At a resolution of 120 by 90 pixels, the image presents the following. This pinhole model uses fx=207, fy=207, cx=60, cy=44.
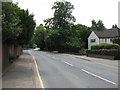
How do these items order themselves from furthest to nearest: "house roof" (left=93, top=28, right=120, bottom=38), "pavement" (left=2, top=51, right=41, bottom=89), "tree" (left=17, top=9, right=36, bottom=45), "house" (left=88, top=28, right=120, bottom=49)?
"house" (left=88, top=28, right=120, bottom=49)
"house roof" (left=93, top=28, right=120, bottom=38)
"tree" (left=17, top=9, right=36, bottom=45)
"pavement" (left=2, top=51, right=41, bottom=89)

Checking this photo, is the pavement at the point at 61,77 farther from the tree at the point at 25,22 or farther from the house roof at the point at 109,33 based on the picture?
the house roof at the point at 109,33

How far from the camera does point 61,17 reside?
71.9m

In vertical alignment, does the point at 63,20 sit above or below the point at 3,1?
above

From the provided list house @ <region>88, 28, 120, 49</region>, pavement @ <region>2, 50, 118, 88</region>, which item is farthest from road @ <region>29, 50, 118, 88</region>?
house @ <region>88, 28, 120, 49</region>

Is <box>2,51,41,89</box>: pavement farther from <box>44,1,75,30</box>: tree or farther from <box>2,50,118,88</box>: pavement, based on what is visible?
<box>44,1,75,30</box>: tree

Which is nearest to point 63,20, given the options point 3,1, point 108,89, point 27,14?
point 27,14

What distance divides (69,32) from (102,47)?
3236 cm

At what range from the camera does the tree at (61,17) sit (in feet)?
235

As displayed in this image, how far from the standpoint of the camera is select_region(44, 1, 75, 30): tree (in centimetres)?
7175

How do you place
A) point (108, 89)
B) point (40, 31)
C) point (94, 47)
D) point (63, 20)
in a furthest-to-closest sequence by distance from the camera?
point (40, 31) < point (63, 20) < point (94, 47) < point (108, 89)

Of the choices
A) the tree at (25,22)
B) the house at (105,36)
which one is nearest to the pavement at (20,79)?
the tree at (25,22)

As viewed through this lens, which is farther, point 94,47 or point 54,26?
point 54,26

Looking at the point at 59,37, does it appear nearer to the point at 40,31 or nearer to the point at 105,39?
Answer: the point at 105,39

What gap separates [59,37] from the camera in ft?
223
